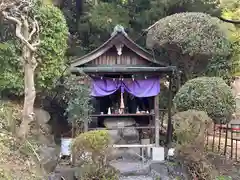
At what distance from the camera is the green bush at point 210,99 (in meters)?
11.2

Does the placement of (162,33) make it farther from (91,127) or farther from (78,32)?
(78,32)

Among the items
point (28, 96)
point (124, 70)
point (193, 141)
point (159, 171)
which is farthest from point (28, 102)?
point (193, 141)

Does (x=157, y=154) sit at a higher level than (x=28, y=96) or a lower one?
lower

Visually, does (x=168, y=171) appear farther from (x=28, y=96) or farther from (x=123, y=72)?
(x=28, y=96)

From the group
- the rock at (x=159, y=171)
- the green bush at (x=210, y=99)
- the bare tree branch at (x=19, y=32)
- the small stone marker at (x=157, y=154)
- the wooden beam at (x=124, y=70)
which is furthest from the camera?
the small stone marker at (x=157, y=154)

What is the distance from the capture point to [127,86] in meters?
13.3

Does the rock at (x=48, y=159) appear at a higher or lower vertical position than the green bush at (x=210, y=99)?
lower

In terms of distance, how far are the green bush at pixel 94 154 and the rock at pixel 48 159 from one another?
5.25 ft

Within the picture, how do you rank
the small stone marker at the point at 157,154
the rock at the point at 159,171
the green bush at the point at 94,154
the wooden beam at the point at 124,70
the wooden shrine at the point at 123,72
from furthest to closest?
1. the wooden shrine at the point at 123,72
2. the small stone marker at the point at 157,154
3. the wooden beam at the point at 124,70
4. the rock at the point at 159,171
5. the green bush at the point at 94,154

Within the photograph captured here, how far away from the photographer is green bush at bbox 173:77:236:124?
11.2 meters

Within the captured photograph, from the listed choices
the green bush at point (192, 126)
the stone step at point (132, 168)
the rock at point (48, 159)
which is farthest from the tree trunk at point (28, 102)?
the green bush at point (192, 126)

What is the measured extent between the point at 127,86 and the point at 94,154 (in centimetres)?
444

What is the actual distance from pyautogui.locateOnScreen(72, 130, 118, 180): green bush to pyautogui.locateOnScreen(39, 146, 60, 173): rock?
1.60 metres

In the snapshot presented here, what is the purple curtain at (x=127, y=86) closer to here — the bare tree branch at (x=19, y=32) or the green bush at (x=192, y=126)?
the bare tree branch at (x=19, y=32)
